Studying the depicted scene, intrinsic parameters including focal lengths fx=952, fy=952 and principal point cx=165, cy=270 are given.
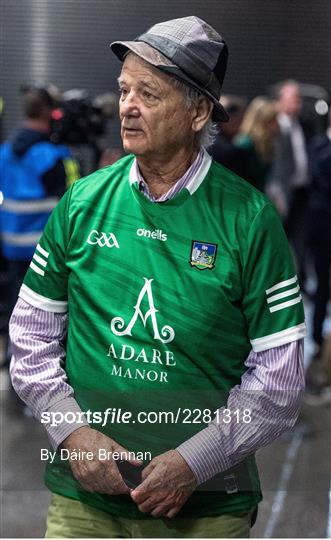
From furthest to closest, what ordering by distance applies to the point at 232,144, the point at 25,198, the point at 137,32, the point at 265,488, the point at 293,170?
the point at 293,170 → the point at 25,198 → the point at 232,144 → the point at 265,488 → the point at 137,32

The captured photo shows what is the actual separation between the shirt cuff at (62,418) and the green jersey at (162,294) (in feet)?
0.10

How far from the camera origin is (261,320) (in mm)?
1625

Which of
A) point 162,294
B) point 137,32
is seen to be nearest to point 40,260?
point 162,294

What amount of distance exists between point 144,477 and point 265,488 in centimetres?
84

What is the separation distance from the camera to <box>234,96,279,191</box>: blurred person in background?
8.42ft

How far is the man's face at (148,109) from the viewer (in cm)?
162

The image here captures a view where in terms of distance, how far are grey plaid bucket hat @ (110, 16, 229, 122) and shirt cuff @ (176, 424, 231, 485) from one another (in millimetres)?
582

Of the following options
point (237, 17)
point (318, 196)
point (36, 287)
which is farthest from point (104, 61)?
point (318, 196)

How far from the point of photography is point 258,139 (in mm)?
2871

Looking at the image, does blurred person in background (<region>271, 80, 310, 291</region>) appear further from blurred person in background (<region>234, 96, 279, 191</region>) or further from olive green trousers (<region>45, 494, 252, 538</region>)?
olive green trousers (<region>45, 494, 252, 538</region>)

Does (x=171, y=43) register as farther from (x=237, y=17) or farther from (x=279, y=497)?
(x=279, y=497)

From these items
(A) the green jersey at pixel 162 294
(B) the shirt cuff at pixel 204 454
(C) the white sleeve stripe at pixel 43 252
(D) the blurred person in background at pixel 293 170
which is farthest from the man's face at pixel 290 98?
(B) the shirt cuff at pixel 204 454

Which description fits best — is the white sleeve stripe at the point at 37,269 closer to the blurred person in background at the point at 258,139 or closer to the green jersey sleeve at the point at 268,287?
the green jersey sleeve at the point at 268,287

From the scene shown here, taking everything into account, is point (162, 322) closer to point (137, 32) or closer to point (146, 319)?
point (146, 319)
